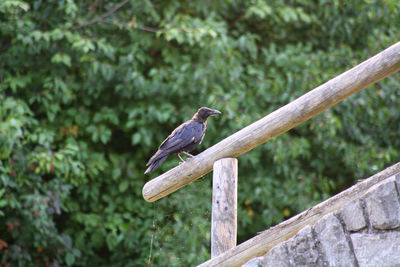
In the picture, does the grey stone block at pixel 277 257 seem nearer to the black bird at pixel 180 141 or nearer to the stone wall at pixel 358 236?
the stone wall at pixel 358 236

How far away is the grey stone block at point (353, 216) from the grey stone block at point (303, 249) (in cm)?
19

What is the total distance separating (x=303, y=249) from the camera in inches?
114

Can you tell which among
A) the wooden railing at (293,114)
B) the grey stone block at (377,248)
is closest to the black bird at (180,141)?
the wooden railing at (293,114)

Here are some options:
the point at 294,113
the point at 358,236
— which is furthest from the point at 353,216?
the point at 294,113

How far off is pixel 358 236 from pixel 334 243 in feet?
0.39

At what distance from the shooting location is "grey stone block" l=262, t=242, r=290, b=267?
9.73 feet

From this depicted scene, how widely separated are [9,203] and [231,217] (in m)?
3.42

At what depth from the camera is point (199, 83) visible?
6.93m

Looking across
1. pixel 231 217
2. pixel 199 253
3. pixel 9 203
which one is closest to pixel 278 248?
pixel 231 217

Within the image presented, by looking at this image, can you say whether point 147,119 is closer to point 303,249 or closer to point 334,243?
point 303,249

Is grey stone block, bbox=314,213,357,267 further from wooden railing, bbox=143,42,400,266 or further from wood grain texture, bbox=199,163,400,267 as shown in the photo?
wooden railing, bbox=143,42,400,266

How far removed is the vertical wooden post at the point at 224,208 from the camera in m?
3.51

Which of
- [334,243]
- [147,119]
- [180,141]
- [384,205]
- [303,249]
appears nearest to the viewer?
[384,205]

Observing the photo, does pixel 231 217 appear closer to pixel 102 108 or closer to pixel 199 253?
pixel 199 253
